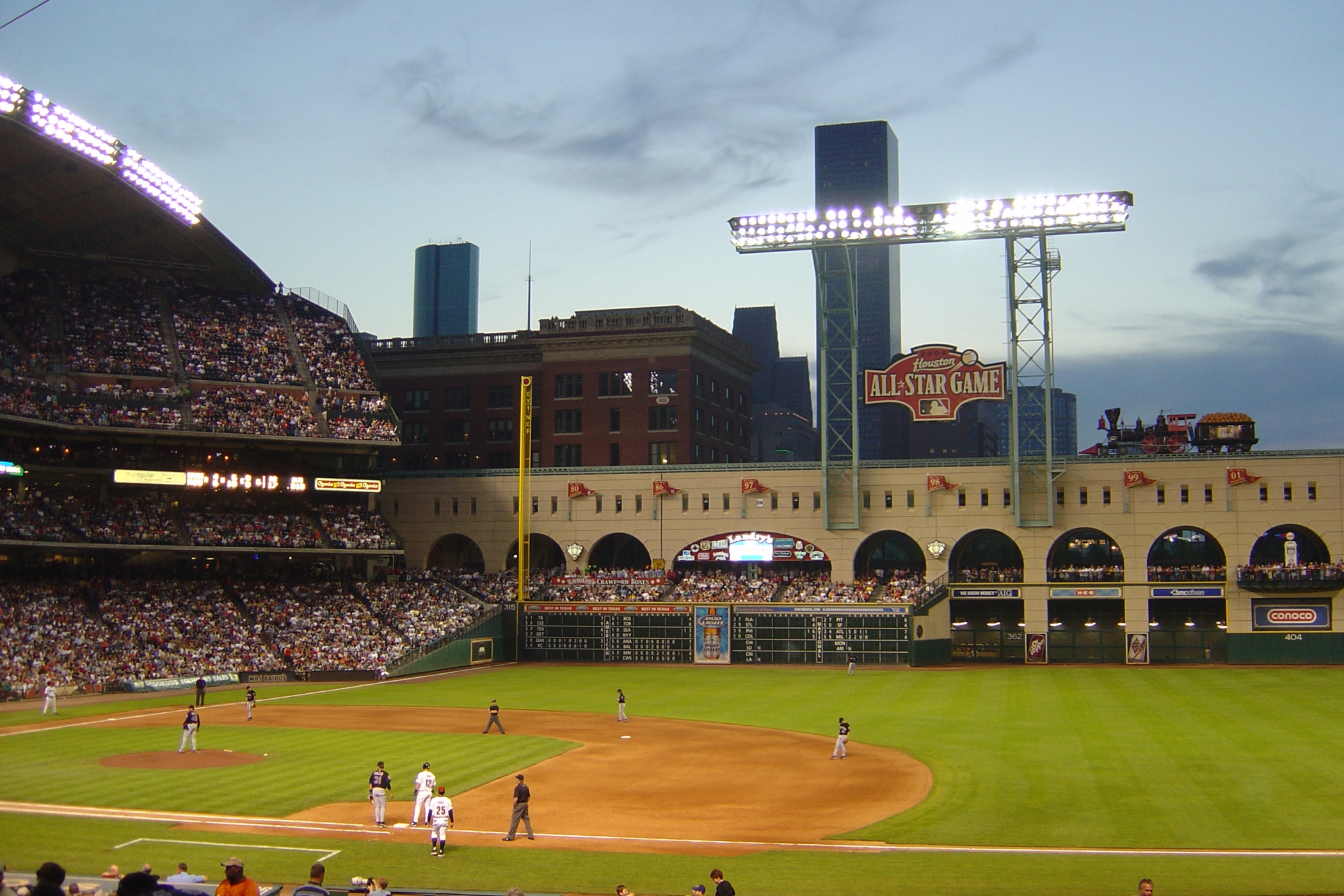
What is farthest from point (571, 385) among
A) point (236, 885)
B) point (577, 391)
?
point (236, 885)

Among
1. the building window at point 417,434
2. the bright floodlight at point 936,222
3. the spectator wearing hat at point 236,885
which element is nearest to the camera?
the spectator wearing hat at point 236,885

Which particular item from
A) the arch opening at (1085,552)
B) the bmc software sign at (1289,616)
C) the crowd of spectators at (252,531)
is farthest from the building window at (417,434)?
the bmc software sign at (1289,616)

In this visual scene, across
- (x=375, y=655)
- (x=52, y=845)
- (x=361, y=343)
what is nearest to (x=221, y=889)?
(x=52, y=845)

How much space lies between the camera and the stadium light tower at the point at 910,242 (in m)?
69.7

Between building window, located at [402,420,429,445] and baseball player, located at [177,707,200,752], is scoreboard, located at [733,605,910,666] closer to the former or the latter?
building window, located at [402,420,429,445]

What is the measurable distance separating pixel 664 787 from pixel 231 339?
59.1 meters

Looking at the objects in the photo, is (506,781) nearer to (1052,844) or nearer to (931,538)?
(1052,844)

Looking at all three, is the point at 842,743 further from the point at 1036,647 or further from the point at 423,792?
the point at 1036,647

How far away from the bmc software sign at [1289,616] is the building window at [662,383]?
153 ft

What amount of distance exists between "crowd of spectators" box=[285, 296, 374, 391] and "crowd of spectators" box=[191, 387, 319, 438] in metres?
4.66

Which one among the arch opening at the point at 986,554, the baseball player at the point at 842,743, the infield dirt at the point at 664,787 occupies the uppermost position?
the arch opening at the point at 986,554

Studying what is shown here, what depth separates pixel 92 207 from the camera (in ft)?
246

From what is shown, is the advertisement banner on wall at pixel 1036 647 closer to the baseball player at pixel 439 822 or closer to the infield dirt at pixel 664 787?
the infield dirt at pixel 664 787

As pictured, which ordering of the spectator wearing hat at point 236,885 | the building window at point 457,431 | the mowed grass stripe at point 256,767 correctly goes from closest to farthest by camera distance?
the spectator wearing hat at point 236,885, the mowed grass stripe at point 256,767, the building window at point 457,431
